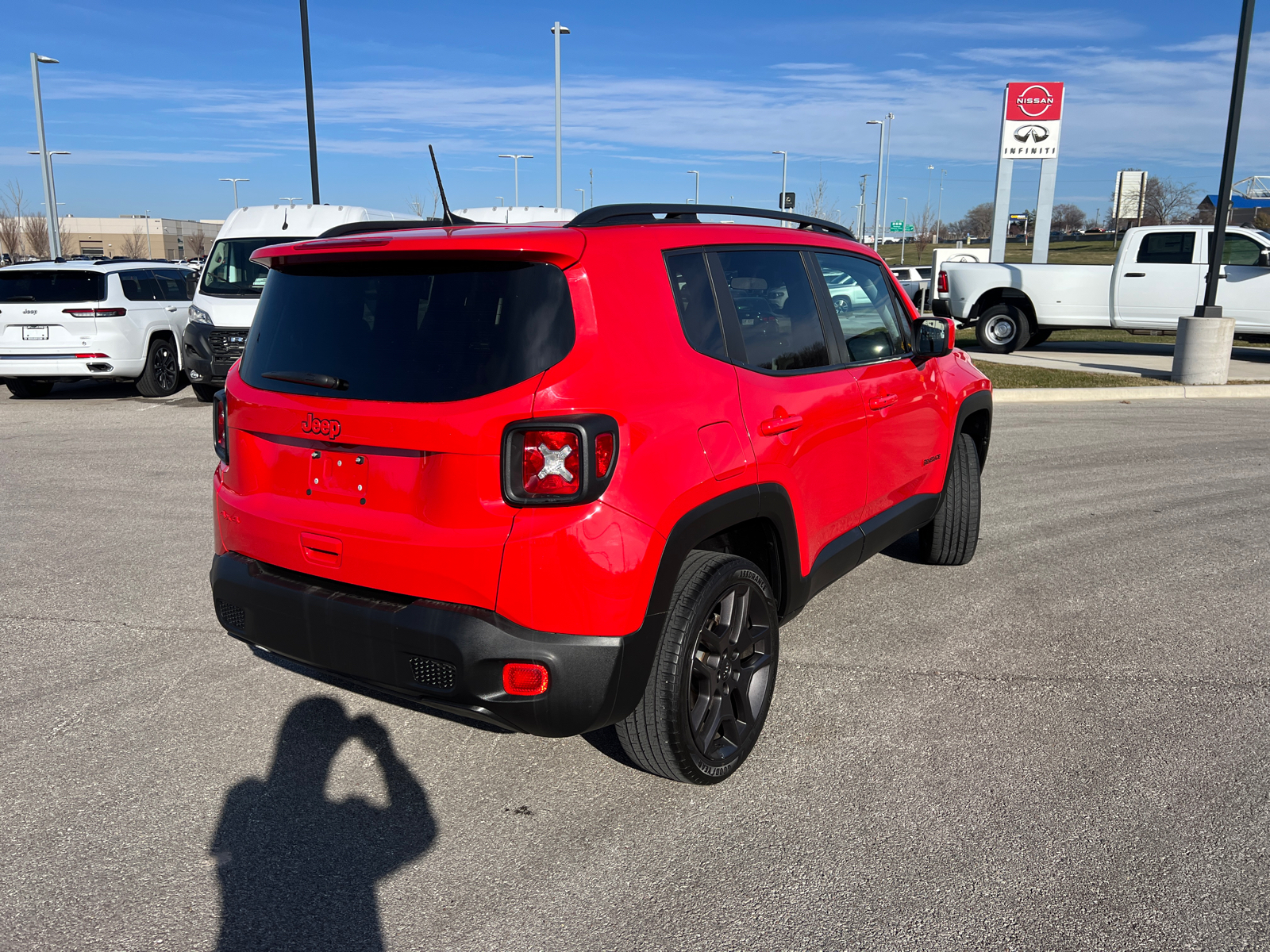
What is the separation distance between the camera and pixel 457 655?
275 cm

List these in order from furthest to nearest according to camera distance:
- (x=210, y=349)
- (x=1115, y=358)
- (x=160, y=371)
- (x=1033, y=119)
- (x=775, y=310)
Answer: (x=1033, y=119) → (x=1115, y=358) → (x=160, y=371) → (x=210, y=349) → (x=775, y=310)

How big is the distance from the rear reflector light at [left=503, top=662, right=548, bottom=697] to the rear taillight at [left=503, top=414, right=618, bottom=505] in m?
0.45

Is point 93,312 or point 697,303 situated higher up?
point 697,303

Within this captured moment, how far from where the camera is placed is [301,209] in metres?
13.2

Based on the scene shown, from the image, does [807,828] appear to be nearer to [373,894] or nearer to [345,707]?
[373,894]

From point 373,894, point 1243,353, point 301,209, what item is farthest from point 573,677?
point 1243,353

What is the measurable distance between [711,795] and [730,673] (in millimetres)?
398

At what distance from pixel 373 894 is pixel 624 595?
106 centimetres

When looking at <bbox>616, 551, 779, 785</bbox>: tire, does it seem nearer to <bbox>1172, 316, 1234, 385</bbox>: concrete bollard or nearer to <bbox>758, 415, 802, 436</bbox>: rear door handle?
<bbox>758, 415, 802, 436</bbox>: rear door handle

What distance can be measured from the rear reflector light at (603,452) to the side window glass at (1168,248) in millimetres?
16940

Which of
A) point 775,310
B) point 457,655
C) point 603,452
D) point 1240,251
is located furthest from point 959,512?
point 1240,251

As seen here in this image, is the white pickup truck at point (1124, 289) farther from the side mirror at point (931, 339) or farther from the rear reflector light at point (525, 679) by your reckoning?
the rear reflector light at point (525, 679)

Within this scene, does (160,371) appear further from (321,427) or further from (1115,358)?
(1115,358)

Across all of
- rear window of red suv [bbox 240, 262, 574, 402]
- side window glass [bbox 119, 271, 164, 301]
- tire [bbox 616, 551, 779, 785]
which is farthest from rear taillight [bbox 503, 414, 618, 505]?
side window glass [bbox 119, 271, 164, 301]
